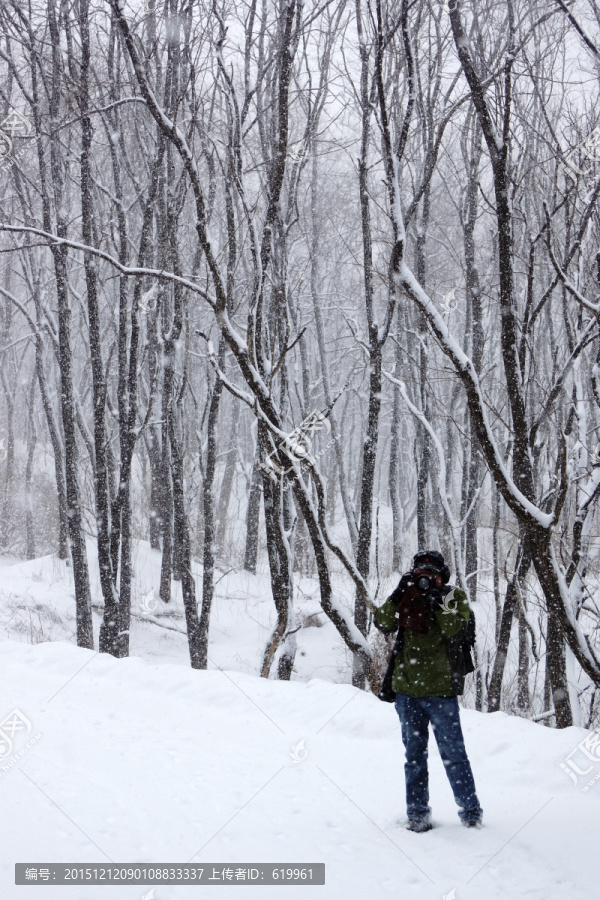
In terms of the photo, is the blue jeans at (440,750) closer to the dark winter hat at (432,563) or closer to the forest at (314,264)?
the dark winter hat at (432,563)

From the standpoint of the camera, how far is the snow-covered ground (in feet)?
9.11

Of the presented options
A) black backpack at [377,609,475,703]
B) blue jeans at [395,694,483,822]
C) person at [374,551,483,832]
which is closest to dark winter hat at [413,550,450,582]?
person at [374,551,483,832]

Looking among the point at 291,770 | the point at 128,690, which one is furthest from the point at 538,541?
the point at 128,690

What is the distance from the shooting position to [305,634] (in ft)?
39.7

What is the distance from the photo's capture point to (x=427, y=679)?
333 cm

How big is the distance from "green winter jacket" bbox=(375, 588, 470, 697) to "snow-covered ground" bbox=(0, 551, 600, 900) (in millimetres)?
683

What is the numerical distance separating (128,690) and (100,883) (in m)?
3.04

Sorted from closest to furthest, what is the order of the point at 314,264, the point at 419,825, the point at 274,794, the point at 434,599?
the point at 419,825
the point at 434,599
the point at 274,794
the point at 314,264

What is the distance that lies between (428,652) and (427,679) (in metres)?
0.13

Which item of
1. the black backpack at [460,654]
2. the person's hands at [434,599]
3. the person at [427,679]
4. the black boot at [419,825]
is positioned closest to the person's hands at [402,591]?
the person at [427,679]

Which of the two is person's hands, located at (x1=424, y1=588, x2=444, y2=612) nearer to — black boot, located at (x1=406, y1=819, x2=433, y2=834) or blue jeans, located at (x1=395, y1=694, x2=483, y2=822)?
blue jeans, located at (x1=395, y1=694, x2=483, y2=822)

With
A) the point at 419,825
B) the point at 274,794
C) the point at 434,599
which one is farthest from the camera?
the point at 274,794

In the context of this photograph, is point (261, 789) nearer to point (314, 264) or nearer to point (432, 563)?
point (432, 563)

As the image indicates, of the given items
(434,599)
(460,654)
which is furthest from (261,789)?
(434,599)
